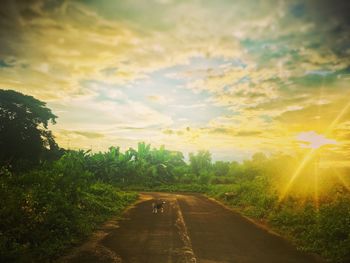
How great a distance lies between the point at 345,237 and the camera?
1131cm

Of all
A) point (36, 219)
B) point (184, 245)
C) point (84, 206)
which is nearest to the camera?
point (36, 219)

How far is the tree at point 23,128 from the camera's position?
37.8 m

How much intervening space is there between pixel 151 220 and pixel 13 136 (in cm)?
2803

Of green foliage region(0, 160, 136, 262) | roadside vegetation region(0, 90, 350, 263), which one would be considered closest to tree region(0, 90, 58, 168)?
roadside vegetation region(0, 90, 350, 263)

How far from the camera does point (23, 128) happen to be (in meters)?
39.8

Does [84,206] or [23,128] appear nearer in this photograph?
[84,206]

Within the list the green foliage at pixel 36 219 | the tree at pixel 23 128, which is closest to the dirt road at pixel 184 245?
the green foliage at pixel 36 219

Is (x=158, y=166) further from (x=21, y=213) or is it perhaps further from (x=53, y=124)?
(x=21, y=213)

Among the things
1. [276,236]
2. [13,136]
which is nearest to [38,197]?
[276,236]

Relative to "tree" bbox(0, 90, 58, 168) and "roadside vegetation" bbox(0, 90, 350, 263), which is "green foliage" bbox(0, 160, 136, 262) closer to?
"roadside vegetation" bbox(0, 90, 350, 263)

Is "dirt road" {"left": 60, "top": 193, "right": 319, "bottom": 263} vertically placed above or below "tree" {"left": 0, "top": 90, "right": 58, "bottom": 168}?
below

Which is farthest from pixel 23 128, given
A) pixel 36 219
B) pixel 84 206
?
pixel 36 219

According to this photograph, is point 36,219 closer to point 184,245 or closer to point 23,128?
point 184,245

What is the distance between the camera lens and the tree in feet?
124
